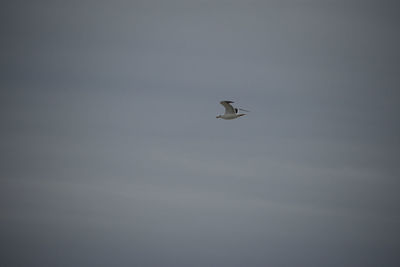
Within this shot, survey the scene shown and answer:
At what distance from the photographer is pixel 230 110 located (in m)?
86.9
